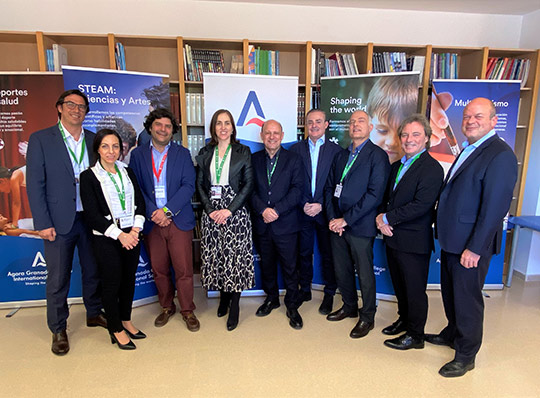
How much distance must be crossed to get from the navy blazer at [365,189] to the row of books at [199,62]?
6.62 ft

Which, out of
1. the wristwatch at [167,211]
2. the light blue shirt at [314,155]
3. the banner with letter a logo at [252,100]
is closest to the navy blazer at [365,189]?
the light blue shirt at [314,155]

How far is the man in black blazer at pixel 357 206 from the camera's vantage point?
266 cm

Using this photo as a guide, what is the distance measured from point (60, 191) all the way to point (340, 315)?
99.6 inches

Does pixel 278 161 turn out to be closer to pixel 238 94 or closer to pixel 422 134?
pixel 238 94

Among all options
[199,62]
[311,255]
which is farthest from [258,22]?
[311,255]

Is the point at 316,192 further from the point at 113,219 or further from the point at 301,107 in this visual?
the point at 113,219

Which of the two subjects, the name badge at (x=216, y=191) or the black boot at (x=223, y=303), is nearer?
the name badge at (x=216, y=191)

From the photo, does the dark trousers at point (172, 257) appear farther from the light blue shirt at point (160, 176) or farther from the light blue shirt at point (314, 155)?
the light blue shirt at point (314, 155)

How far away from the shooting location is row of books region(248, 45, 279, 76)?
144 inches

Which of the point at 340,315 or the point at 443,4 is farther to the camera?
the point at 443,4

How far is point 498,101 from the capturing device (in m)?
3.56

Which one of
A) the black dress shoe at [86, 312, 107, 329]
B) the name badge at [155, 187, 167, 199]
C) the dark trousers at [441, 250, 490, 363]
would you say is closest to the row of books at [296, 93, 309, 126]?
the name badge at [155, 187, 167, 199]

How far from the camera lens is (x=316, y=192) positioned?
10.1 ft

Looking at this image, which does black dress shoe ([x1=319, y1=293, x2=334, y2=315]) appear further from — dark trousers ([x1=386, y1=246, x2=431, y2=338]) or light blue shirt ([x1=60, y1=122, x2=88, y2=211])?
light blue shirt ([x1=60, y1=122, x2=88, y2=211])
